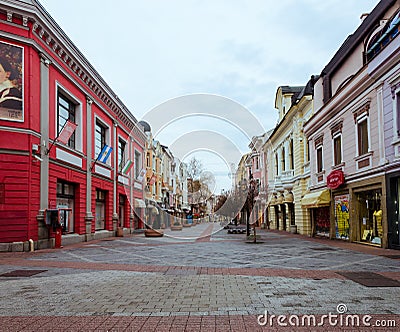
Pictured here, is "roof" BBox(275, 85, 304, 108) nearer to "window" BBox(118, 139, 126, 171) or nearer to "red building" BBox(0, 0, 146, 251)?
"window" BBox(118, 139, 126, 171)

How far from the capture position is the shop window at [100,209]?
26847mm

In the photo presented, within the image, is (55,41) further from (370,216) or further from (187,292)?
(370,216)

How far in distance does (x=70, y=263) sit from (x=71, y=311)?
6.52 meters

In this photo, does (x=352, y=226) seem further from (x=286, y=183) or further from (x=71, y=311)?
(x=71, y=311)

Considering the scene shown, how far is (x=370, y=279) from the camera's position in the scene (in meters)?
8.82

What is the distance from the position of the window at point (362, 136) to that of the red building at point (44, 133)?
13221 millimetres

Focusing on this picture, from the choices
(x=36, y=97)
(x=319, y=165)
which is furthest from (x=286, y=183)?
(x=36, y=97)

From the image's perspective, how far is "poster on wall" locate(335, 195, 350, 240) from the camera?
19859mm

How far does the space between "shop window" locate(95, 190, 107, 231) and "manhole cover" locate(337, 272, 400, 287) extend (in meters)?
19.7

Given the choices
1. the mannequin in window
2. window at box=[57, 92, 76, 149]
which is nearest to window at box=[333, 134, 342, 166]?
the mannequin in window

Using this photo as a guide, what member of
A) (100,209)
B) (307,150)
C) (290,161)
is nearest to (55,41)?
(100,209)

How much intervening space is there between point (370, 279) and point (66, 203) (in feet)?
54.4

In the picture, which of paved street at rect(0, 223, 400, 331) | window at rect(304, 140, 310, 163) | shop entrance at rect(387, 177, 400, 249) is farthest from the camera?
window at rect(304, 140, 310, 163)

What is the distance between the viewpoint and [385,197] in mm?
15398
